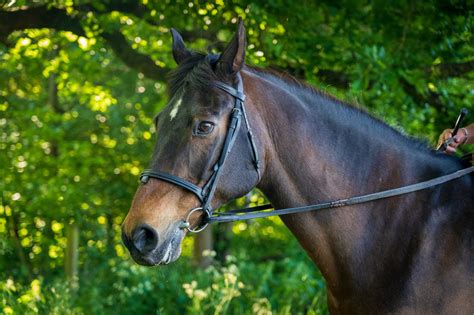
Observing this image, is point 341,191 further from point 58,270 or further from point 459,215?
point 58,270

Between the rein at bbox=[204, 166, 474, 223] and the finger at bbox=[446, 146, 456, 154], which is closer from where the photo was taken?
the rein at bbox=[204, 166, 474, 223]

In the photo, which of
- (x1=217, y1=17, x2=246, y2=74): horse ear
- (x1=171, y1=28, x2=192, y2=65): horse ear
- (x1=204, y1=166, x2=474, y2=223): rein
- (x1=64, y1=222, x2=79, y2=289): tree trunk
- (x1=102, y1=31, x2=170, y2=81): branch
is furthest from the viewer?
(x1=64, y1=222, x2=79, y2=289): tree trunk

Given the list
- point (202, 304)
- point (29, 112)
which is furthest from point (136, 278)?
point (29, 112)

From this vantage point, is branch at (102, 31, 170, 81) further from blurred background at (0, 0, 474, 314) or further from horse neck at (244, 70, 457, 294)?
horse neck at (244, 70, 457, 294)

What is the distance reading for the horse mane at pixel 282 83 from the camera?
343 centimetres

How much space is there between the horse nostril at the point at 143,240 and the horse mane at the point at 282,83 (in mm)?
781

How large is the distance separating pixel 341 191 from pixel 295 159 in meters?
0.30

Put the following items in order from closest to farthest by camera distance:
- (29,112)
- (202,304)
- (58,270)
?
1. (202,304)
2. (29,112)
3. (58,270)

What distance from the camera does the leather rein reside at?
322 cm

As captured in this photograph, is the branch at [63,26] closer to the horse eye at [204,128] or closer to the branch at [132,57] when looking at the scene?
the branch at [132,57]

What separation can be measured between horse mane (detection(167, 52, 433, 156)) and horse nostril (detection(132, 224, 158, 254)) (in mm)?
781

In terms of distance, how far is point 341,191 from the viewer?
3545mm

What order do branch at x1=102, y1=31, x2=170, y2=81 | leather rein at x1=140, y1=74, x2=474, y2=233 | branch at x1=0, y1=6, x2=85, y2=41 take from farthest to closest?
branch at x1=102, y1=31, x2=170, y2=81 → branch at x1=0, y1=6, x2=85, y2=41 → leather rein at x1=140, y1=74, x2=474, y2=233

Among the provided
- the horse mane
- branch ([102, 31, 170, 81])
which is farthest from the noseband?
branch ([102, 31, 170, 81])
